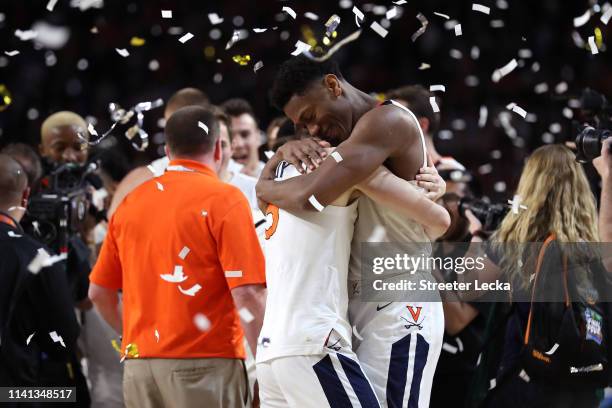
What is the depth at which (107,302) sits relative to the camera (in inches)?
146

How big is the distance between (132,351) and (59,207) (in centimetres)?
122

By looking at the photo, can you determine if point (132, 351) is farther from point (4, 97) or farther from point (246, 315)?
→ point (4, 97)

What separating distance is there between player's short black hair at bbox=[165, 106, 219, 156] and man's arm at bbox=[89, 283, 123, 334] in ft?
2.01

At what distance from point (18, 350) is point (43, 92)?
427 cm

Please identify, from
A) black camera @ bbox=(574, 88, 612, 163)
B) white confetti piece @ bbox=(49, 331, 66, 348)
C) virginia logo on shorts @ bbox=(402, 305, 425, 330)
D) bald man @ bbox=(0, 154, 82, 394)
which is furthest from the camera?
white confetti piece @ bbox=(49, 331, 66, 348)

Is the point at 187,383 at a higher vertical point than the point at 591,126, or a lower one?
lower

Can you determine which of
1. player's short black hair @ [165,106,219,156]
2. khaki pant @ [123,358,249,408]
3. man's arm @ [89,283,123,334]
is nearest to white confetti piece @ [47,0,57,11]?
player's short black hair @ [165,106,219,156]

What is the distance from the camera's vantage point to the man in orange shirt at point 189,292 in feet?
11.1

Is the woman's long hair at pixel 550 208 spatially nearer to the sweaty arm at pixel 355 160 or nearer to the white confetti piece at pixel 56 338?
the sweaty arm at pixel 355 160

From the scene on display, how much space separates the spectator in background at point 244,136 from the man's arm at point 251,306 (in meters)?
2.16

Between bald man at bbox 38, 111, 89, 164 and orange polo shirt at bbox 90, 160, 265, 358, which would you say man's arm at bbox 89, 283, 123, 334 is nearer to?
orange polo shirt at bbox 90, 160, 265, 358

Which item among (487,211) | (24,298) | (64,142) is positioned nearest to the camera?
(24,298)

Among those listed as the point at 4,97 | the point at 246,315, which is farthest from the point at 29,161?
the point at 4,97

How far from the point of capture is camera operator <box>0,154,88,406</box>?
3902 millimetres
